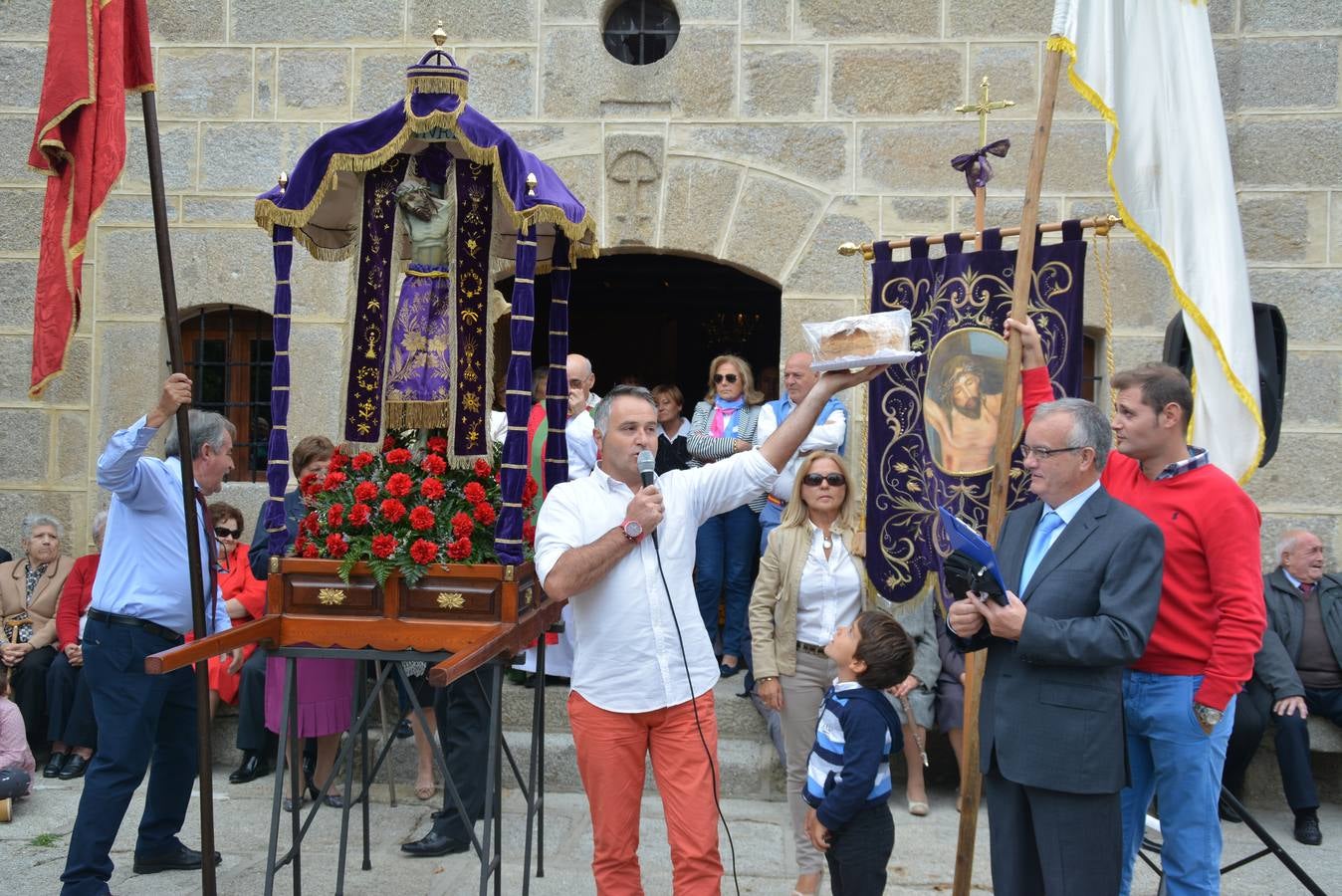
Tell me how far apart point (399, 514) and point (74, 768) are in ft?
12.7

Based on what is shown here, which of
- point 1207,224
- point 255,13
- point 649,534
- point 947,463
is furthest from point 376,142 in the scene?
point 255,13

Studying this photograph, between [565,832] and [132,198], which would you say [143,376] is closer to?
[132,198]

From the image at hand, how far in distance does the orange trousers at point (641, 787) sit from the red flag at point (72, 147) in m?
2.29

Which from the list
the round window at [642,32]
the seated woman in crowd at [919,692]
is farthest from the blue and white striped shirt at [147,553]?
the round window at [642,32]

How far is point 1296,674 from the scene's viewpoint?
20.9 ft

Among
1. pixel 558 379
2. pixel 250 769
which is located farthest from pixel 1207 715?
pixel 250 769

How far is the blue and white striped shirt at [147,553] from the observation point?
5109mm

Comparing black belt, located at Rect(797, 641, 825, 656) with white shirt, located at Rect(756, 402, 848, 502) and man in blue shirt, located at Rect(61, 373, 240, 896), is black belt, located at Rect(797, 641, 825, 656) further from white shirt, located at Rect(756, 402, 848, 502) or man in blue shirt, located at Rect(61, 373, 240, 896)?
man in blue shirt, located at Rect(61, 373, 240, 896)

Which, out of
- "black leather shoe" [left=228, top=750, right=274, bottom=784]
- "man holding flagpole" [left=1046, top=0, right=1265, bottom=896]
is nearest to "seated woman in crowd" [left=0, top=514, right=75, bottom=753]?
"black leather shoe" [left=228, top=750, right=274, bottom=784]

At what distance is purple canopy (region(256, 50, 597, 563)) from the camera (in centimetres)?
467

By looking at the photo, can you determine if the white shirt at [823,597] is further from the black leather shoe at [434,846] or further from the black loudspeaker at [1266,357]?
the black leather shoe at [434,846]

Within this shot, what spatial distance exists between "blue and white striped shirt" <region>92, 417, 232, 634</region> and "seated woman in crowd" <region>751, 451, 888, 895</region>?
2339 millimetres

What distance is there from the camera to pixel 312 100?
25.8ft

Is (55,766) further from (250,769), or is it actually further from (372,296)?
(372,296)
